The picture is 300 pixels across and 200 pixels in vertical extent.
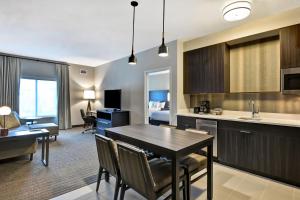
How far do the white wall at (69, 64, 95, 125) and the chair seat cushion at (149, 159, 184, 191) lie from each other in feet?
18.9

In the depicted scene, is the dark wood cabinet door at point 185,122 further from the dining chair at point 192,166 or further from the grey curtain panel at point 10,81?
the grey curtain panel at point 10,81

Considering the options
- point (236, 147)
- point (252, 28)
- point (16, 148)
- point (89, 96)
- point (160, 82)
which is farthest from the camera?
point (160, 82)

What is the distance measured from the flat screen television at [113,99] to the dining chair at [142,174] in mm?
4045

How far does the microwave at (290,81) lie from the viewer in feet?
8.44

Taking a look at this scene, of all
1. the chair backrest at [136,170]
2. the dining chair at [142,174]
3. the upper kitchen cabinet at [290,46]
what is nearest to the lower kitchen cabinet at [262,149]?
the upper kitchen cabinet at [290,46]

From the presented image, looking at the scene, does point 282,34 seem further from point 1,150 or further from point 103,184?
point 1,150

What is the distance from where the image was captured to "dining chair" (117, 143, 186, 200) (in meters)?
1.54

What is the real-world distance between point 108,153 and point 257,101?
2985mm

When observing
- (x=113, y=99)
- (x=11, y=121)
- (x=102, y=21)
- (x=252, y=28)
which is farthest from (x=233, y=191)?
(x=11, y=121)

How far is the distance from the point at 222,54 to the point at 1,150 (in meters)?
4.63

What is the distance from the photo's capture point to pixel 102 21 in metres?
3.04

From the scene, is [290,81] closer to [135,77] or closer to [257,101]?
[257,101]

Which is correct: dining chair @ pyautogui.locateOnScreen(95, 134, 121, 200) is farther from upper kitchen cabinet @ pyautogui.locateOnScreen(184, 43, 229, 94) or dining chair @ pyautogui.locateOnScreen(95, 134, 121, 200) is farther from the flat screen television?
the flat screen television

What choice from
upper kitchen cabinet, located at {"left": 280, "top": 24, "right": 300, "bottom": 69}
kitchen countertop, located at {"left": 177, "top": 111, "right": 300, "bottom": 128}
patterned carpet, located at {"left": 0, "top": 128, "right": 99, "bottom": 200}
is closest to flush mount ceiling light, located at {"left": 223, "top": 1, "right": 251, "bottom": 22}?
upper kitchen cabinet, located at {"left": 280, "top": 24, "right": 300, "bottom": 69}
